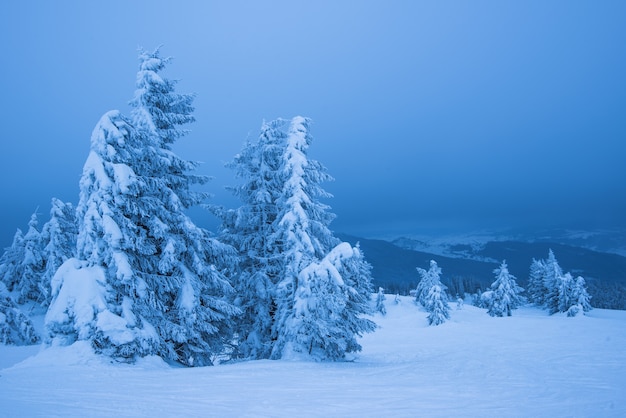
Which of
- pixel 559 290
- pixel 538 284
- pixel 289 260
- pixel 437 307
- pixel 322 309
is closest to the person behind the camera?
pixel 322 309

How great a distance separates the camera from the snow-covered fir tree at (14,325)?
2755 centimetres

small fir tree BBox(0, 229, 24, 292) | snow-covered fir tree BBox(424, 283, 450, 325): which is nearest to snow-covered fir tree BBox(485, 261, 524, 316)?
snow-covered fir tree BBox(424, 283, 450, 325)

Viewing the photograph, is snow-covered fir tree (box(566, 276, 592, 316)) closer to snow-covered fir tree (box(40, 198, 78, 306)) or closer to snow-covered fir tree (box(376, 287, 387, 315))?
snow-covered fir tree (box(376, 287, 387, 315))

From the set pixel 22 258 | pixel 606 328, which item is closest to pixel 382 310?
pixel 606 328

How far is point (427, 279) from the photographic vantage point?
6962 centimetres

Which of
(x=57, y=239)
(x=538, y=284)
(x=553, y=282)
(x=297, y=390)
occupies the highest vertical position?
(x=57, y=239)

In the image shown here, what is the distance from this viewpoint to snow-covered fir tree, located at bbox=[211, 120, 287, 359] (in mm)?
16703

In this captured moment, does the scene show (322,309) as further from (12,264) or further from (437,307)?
(437,307)

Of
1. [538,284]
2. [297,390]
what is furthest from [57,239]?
[538,284]

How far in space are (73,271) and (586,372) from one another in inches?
724

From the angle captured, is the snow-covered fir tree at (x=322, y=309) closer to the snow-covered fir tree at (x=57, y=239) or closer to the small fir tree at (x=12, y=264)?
the snow-covered fir tree at (x=57, y=239)

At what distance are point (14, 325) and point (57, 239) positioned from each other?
9739 millimetres

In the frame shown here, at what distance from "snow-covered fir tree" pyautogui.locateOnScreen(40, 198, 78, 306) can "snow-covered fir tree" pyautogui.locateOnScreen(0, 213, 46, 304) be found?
1063 millimetres

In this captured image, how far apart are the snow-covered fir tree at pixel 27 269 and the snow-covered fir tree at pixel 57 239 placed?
1.06m
